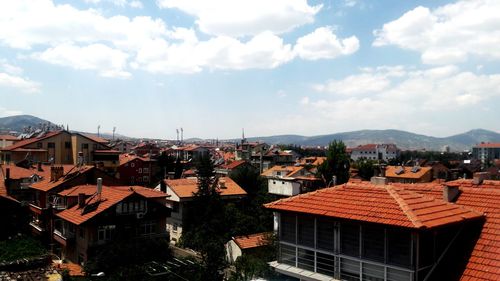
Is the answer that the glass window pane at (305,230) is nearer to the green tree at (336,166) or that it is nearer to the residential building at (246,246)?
the residential building at (246,246)

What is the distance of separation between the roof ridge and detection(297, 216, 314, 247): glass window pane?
2602 mm

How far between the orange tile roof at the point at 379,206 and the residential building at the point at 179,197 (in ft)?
90.6

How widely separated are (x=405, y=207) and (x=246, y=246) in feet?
61.4

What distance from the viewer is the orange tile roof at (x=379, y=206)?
1205cm

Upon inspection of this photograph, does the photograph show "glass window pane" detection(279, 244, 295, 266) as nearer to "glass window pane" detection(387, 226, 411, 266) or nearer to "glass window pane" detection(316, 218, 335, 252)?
"glass window pane" detection(316, 218, 335, 252)

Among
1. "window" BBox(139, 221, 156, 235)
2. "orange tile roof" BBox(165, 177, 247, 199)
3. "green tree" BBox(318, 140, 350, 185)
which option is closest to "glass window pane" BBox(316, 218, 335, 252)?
"window" BBox(139, 221, 156, 235)

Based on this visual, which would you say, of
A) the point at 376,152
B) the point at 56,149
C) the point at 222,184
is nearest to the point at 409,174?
the point at 222,184

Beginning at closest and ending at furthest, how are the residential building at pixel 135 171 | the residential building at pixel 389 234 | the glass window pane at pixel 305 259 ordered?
the residential building at pixel 389 234, the glass window pane at pixel 305 259, the residential building at pixel 135 171

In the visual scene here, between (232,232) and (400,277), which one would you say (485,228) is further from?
(232,232)

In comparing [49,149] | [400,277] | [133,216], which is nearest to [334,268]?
[400,277]

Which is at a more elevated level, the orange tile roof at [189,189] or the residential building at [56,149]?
the residential building at [56,149]

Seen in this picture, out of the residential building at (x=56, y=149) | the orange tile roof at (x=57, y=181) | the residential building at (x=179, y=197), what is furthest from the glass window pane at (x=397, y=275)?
the residential building at (x=56, y=149)

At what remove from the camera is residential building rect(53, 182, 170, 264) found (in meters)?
29.6

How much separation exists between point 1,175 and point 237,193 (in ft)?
74.2
